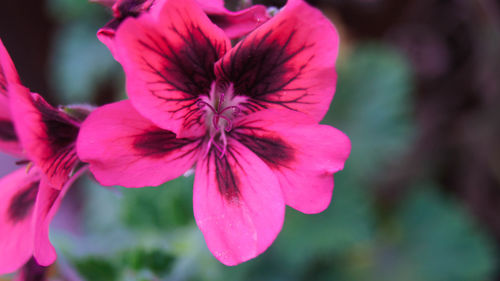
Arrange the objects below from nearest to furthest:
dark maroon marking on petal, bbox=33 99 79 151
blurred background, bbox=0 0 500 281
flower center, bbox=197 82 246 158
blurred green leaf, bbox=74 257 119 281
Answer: dark maroon marking on petal, bbox=33 99 79 151 < flower center, bbox=197 82 246 158 < blurred green leaf, bbox=74 257 119 281 < blurred background, bbox=0 0 500 281

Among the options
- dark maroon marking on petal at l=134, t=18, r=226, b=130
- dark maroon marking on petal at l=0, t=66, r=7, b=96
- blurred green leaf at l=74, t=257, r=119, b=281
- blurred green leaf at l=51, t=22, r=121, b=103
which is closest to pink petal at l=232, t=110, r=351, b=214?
dark maroon marking on petal at l=134, t=18, r=226, b=130

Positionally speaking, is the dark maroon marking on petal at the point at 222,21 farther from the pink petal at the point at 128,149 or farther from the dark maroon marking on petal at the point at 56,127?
the dark maroon marking on petal at the point at 56,127

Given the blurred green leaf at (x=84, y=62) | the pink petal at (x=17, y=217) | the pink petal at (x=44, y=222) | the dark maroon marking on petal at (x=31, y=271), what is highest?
the pink petal at (x=44, y=222)

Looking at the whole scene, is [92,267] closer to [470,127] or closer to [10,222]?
[10,222]

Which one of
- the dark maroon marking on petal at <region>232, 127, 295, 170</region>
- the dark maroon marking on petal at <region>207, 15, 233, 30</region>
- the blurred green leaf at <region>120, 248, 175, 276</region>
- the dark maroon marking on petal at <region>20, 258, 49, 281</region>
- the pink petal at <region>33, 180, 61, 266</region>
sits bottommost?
the blurred green leaf at <region>120, 248, 175, 276</region>

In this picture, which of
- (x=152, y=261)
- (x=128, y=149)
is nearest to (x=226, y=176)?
(x=128, y=149)

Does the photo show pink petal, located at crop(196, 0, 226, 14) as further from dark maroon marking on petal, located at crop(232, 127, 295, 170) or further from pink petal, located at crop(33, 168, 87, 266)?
pink petal, located at crop(33, 168, 87, 266)

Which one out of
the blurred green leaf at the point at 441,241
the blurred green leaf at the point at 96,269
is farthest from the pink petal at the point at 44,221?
the blurred green leaf at the point at 441,241
